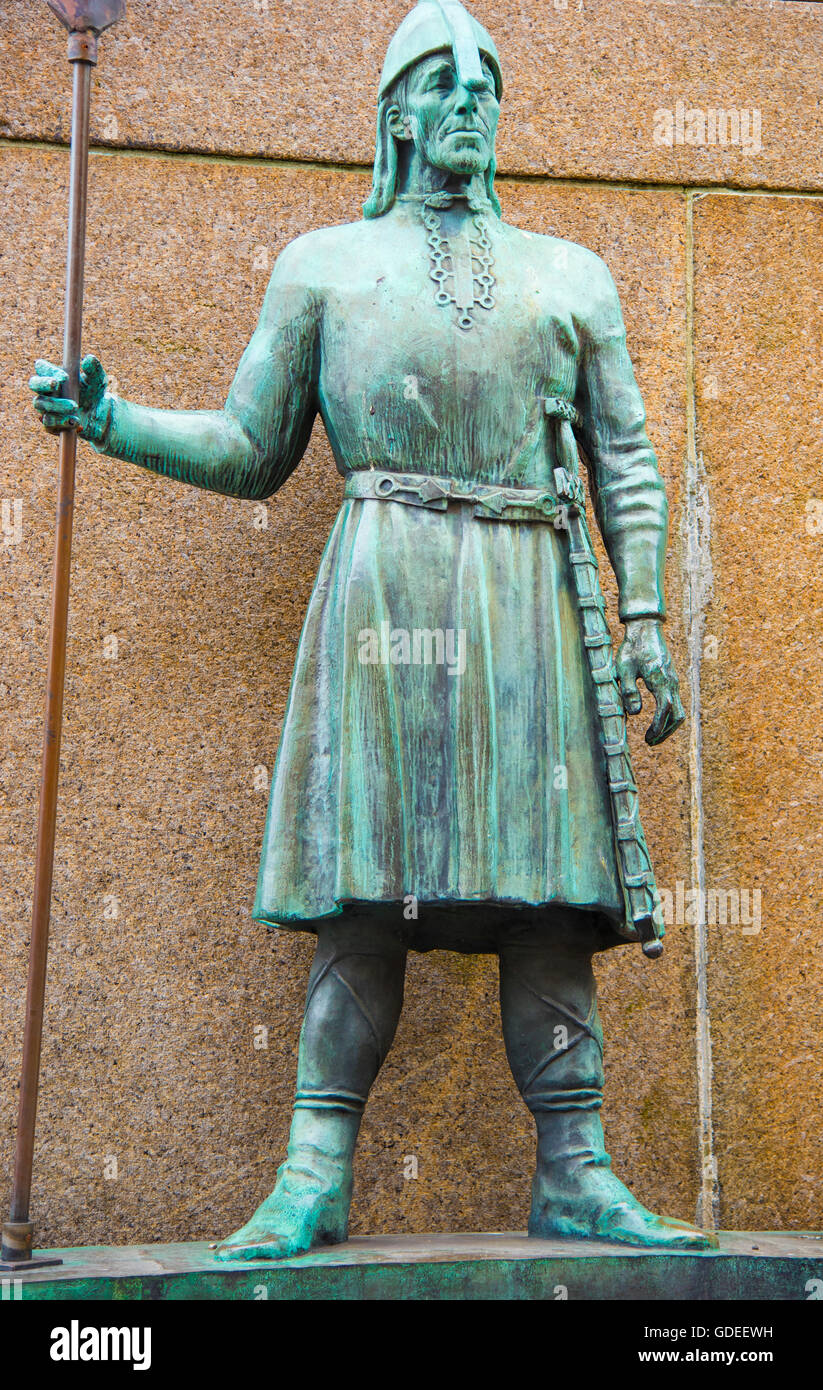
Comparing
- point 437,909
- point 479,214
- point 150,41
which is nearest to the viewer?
point 437,909

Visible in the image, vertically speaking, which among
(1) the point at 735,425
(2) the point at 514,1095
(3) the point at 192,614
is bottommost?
(2) the point at 514,1095

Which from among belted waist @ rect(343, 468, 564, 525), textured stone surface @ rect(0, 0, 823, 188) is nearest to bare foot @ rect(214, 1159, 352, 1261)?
belted waist @ rect(343, 468, 564, 525)

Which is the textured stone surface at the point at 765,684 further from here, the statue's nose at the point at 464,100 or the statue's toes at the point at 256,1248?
the statue's toes at the point at 256,1248

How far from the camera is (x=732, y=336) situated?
17.8ft

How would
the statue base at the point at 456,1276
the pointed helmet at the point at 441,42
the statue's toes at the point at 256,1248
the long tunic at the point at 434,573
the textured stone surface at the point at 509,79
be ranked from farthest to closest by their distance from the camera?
the textured stone surface at the point at 509,79 < the pointed helmet at the point at 441,42 < the long tunic at the point at 434,573 < the statue's toes at the point at 256,1248 < the statue base at the point at 456,1276

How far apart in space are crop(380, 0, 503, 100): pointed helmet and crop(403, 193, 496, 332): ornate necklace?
0.27 meters

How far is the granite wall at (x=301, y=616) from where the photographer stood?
4.86 metres

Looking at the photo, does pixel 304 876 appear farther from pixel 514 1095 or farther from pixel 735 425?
pixel 735 425

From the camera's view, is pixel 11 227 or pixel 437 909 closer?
pixel 437 909

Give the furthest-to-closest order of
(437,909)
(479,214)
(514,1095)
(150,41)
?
(150,41) < (514,1095) < (479,214) < (437,909)

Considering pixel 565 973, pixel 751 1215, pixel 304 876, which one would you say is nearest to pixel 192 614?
pixel 304 876

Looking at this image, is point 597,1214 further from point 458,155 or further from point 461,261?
point 458,155

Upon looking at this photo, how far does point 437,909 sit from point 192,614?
120cm

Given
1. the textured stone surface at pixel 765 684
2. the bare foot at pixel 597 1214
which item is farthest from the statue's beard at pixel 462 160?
the bare foot at pixel 597 1214
